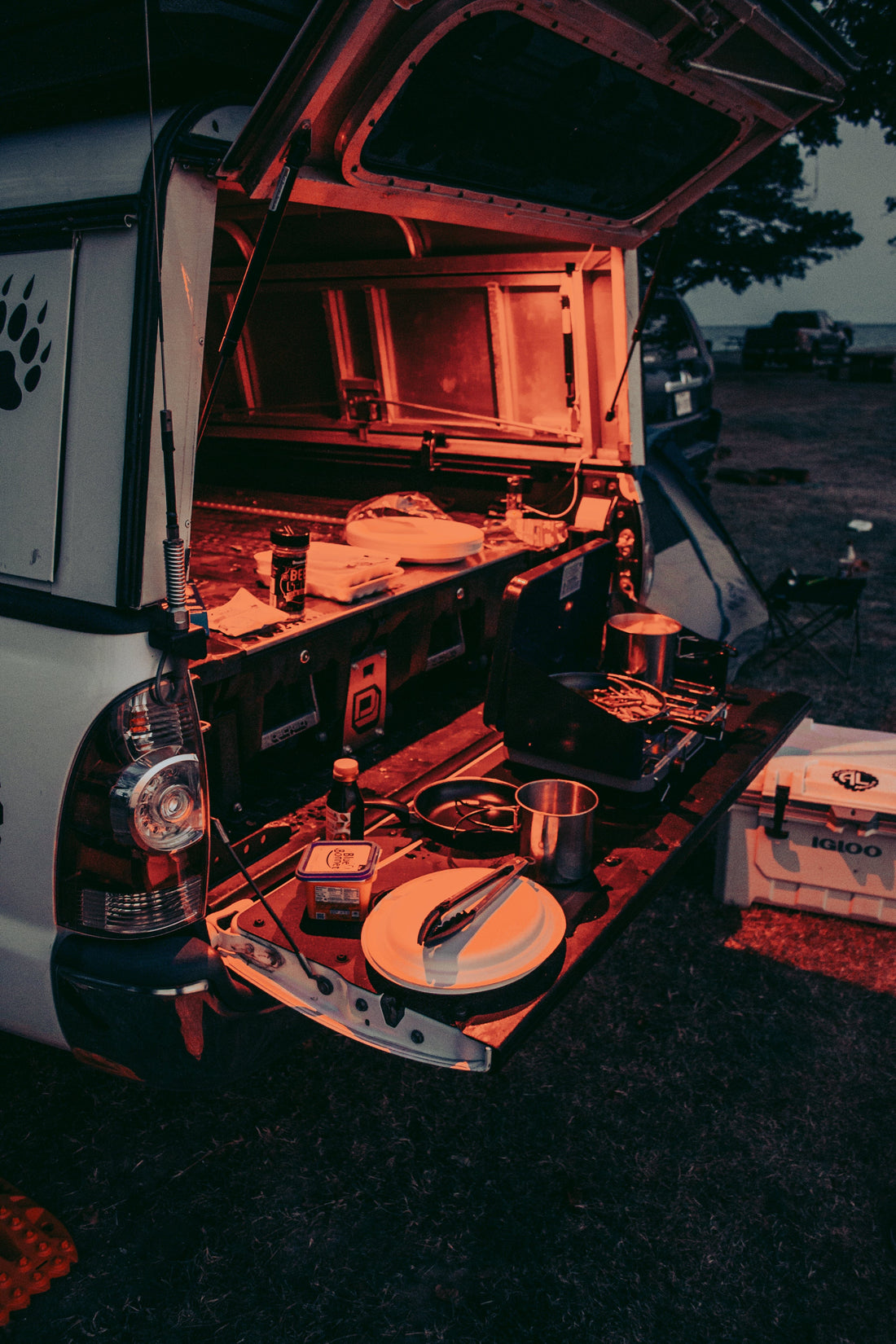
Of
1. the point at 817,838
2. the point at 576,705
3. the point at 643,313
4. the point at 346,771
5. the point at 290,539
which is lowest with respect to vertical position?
the point at 817,838

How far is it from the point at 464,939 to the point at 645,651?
5.20 ft

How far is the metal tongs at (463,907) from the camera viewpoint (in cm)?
201

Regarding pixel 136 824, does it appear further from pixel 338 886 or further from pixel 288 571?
pixel 288 571

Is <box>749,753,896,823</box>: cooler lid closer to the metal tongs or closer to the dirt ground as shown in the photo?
the dirt ground

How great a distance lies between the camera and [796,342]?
3306cm

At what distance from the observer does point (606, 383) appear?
159 inches

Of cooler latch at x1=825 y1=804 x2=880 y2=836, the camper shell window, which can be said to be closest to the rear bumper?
the camper shell window

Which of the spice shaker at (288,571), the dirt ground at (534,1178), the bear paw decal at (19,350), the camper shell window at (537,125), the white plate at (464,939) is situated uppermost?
the camper shell window at (537,125)

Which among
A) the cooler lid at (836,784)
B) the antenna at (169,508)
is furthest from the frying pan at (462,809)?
the cooler lid at (836,784)

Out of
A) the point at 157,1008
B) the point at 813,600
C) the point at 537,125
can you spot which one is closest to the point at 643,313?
the point at 537,125

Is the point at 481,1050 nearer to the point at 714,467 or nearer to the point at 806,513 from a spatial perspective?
the point at 806,513

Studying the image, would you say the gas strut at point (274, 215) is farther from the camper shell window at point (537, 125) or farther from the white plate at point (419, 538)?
the white plate at point (419, 538)

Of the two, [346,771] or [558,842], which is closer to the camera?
[558,842]

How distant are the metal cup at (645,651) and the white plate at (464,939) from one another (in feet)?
4.12
